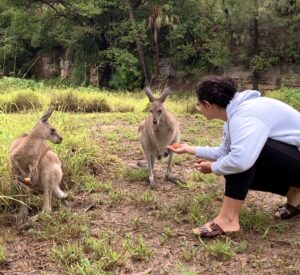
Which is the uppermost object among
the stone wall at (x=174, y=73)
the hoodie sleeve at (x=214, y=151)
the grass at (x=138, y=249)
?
the hoodie sleeve at (x=214, y=151)

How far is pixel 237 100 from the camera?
3.61 m

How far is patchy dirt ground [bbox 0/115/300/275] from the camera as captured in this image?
325 cm

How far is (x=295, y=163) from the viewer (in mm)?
3607

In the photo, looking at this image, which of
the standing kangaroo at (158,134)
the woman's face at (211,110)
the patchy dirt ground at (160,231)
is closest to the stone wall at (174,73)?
the standing kangaroo at (158,134)

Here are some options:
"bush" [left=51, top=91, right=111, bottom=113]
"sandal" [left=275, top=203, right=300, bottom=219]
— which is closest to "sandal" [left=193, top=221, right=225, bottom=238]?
"sandal" [left=275, top=203, right=300, bottom=219]

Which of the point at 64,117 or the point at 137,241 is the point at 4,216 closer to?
the point at 137,241

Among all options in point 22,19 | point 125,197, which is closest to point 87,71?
point 22,19

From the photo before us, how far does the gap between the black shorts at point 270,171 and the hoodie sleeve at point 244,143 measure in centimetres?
13

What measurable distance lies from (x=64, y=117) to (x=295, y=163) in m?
3.19

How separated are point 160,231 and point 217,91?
45.3 inches

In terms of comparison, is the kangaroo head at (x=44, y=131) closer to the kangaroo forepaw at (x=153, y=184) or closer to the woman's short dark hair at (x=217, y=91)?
the kangaroo forepaw at (x=153, y=184)

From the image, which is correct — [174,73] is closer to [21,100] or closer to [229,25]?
[229,25]

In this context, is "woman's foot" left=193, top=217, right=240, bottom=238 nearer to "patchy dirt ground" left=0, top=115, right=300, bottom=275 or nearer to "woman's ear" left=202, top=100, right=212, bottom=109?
"patchy dirt ground" left=0, top=115, right=300, bottom=275

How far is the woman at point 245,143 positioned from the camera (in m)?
3.37
